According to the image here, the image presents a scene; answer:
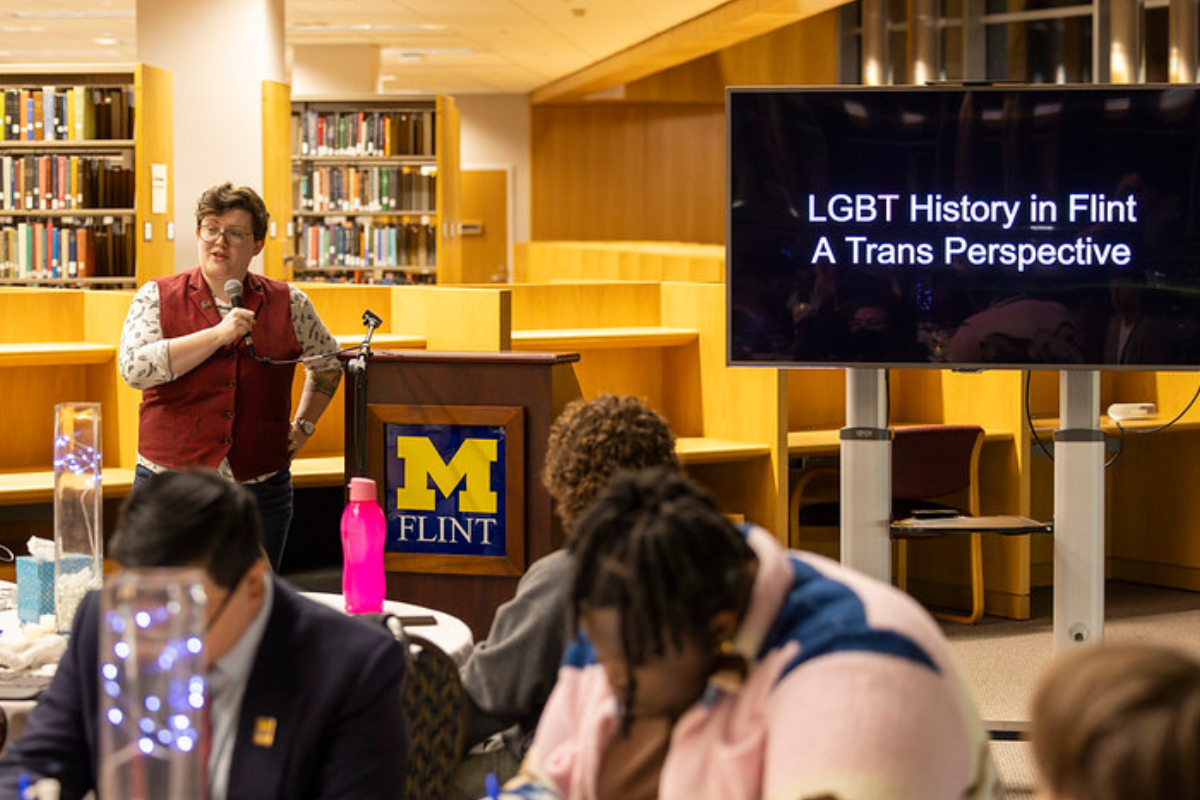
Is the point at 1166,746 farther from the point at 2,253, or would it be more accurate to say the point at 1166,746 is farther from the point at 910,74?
the point at 910,74

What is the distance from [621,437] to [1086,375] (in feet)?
6.75

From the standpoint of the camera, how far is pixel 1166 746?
3.47 feet

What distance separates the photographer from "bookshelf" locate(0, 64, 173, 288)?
877 cm

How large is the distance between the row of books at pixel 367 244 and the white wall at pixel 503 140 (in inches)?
364

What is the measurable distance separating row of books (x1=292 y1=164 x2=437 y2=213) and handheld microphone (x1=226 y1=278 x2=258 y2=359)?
739cm

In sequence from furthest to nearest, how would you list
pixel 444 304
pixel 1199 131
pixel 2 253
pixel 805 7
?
pixel 805 7 → pixel 2 253 → pixel 444 304 → pixel 1199 131

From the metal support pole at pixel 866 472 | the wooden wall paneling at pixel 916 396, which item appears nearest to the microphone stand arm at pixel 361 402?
the metal support pole at pixel 866 472

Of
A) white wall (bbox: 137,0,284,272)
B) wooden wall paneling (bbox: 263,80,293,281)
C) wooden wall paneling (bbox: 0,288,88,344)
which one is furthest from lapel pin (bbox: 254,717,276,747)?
wooden wall paneling (bbox: 263,80,293,281)

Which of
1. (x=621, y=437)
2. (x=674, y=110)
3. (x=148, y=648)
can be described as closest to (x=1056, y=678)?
(x=148, y=648)

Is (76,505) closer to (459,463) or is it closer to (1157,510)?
(459,463)

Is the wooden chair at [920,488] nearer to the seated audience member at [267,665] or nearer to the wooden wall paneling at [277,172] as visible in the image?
the seated audience member at [267,665]

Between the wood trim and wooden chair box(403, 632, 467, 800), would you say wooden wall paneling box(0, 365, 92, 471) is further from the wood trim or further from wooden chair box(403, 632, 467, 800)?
the wood trim

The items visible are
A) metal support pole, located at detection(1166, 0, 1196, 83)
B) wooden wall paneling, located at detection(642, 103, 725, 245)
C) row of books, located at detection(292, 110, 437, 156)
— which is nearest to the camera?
row of books, located at detection(292, 110, 437, 156)

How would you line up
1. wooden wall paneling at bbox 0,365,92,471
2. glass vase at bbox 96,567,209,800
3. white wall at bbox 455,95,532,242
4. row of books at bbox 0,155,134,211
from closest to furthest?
glass vase at bbox 96,567,209,800 → wooden wall paneling at bbox 0,365,92,471 → row of books at bbox 0,155,134,211 → white wall at bbox 455,95,532,242
